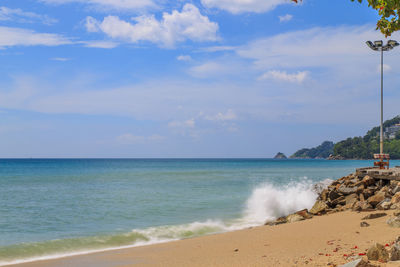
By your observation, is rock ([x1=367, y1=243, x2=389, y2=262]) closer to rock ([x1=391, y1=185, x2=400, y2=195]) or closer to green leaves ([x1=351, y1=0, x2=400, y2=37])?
green leaves ([x1=351, y1=0, x2=400, y2=37])

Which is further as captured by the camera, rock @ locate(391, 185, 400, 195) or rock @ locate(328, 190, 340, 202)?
rock @ locate(328, 190, 340, 202)

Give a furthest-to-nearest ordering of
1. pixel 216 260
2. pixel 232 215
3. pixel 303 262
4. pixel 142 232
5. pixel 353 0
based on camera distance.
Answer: pixel 232 215
pixel 142 232
pixel 216 260
pixel 303 262
pixel 353 0

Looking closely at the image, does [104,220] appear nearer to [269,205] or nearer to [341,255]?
[269,205]

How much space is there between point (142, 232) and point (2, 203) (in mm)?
14111

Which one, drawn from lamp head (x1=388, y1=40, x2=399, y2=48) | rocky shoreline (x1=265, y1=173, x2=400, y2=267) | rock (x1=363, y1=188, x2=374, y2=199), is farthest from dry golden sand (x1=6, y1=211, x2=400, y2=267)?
lamp head (x1=388, y1=40, x2=399, y2=48)

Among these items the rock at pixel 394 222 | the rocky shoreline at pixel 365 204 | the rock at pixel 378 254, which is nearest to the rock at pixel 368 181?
the rocky shoreline at pixel 365 204

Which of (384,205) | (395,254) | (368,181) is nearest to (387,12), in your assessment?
(395,254)

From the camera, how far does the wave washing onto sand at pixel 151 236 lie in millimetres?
12391

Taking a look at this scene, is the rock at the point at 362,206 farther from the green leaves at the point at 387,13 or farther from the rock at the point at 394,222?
the green leaves at the point at 387,13

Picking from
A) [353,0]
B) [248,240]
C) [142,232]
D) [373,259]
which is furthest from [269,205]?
[353,0]

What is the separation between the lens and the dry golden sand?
8894 millimetres

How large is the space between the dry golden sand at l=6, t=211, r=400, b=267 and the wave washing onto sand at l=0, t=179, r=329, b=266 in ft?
3.43

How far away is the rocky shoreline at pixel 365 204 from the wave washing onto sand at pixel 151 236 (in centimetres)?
193

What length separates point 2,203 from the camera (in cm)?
2520
